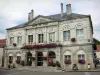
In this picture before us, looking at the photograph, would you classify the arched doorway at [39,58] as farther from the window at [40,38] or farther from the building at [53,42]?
the window at [40,38]

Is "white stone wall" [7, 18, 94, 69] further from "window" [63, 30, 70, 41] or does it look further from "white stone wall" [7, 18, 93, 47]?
"window" [63, 30, 70, 41]

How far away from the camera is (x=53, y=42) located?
26.2 meters

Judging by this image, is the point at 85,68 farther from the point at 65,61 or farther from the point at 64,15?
the point at 64,15

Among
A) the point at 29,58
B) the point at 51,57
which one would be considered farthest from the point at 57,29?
the point at 29,58

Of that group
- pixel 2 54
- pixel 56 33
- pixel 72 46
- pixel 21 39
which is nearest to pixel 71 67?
pixel 72 46

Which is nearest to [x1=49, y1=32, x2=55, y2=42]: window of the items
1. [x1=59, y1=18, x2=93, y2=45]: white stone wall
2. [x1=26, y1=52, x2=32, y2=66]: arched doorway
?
[x1=59, y1=18, x2=93, y2=45]: white stone wall

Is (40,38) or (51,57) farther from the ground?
(40,38)

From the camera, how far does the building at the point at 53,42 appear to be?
2373 cm

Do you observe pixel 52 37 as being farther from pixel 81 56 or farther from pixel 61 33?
pixel 81 56

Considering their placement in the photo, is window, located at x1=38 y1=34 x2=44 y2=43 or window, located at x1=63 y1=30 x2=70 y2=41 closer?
window, located at x1=63 y1=30 x2=70 y2=41

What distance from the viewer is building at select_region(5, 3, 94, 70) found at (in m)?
23.7

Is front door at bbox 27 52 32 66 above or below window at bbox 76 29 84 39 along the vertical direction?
below

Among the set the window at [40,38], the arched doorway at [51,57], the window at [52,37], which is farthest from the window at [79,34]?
the window at [40,38]

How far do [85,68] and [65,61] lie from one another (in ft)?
10.8
